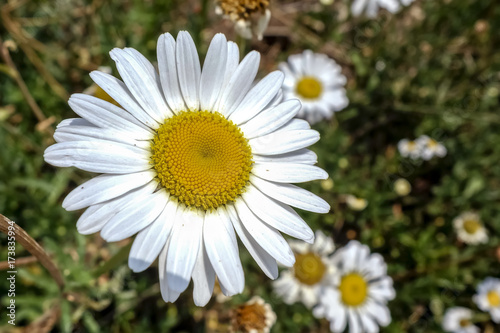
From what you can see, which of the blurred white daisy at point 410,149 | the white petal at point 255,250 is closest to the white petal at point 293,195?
the white petal at point 255,250

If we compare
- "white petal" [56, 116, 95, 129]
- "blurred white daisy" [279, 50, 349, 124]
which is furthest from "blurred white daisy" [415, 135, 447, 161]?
"white petal" [56, 116, 95, 129]

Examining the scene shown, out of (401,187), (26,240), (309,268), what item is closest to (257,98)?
(26,240)

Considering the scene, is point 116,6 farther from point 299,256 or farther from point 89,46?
point 299,256

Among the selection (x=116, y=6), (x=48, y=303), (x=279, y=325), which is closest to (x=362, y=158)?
(x=279, y=325)

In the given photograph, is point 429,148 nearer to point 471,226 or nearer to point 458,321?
point 471,226

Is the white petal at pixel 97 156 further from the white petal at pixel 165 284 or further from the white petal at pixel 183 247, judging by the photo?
the white petal at pixel 165 284

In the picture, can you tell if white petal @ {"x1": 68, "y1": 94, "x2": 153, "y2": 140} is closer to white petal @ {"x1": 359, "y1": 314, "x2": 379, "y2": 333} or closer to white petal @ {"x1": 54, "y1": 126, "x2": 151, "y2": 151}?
white petal @ {"x1": 54, "y1": 126, "x2": 151, "y2": 151}
